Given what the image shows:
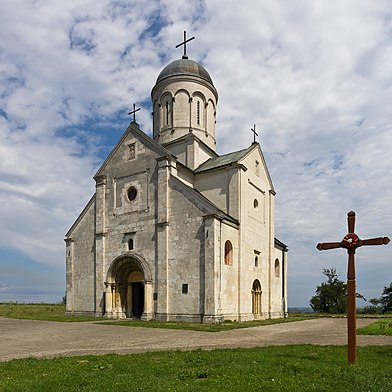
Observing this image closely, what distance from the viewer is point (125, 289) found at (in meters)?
28.7

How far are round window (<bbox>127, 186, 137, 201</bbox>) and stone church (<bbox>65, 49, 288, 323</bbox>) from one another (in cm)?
8

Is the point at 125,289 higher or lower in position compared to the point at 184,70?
lower

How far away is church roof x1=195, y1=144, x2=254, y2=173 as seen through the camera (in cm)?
2788

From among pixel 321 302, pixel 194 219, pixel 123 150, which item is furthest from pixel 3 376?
pixel 321 302

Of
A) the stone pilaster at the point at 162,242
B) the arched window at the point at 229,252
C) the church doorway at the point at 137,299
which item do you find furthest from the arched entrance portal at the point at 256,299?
the church doorway at the point at 137,299

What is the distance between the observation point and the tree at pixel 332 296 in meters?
44.0

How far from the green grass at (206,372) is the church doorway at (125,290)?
18.2 meters

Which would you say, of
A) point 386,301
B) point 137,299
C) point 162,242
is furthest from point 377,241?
point 386,301

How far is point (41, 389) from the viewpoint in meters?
6.73

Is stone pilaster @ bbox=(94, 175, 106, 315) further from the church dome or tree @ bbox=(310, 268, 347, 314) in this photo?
tree @ bbox=(310, 268, 347, 314)

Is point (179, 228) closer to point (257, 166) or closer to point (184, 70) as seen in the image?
point (257, 166)

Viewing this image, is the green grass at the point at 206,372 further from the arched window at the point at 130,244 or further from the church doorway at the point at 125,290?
the church doorway at the point at 125,290

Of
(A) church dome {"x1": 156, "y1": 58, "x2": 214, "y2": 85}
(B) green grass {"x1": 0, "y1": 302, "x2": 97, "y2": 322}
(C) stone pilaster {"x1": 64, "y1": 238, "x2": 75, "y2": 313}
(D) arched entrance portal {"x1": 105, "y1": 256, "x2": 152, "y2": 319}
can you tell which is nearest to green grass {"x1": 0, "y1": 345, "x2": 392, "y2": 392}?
(B) green grass {"x1": 0, "y1": 302, "x2": 97, "y2": 322}

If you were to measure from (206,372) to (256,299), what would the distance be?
21609 millimetres
